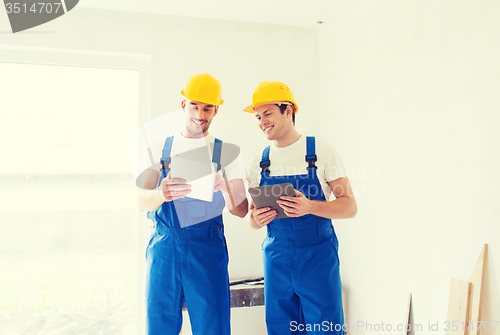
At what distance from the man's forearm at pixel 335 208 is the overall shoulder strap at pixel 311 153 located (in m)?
0.20

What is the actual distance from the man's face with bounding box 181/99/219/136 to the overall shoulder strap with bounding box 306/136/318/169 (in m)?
0.54

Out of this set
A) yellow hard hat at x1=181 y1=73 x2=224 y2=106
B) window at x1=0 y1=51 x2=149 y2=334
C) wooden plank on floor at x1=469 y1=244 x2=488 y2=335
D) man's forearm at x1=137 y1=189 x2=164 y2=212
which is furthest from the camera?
window at x1=0 y1=51 x2=149 y2=334

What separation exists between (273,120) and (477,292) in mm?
1262

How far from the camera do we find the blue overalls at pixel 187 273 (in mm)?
1674

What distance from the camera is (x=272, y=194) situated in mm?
1648

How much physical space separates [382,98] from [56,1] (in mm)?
2542

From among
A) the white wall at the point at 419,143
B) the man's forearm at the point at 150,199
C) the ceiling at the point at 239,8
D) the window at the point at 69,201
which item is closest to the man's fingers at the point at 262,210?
the man's forearm at the point at 150,199

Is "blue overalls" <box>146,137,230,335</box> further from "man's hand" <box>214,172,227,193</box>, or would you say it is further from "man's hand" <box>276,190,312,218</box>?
"man's hand" <box>276,190,312,218</box>

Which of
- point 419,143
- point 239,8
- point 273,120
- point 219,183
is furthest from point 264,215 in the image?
point 239,8

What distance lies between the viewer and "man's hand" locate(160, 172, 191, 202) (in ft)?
5.19

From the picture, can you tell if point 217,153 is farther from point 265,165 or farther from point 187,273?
point 187,273

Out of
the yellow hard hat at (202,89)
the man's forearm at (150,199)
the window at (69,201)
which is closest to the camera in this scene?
the man's forearm at (150,199)

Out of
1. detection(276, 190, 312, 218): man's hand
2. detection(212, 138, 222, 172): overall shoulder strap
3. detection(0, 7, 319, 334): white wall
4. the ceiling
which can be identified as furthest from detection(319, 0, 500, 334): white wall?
detection(212, 138, 222, 172): overall shoulder strap

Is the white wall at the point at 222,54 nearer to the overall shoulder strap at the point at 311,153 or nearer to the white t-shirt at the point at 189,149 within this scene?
the white t-shirt at the point at 189,149
